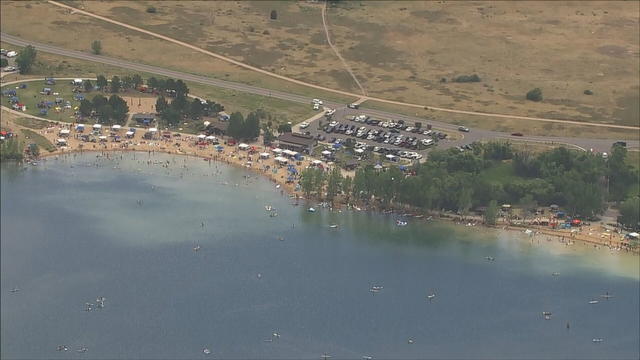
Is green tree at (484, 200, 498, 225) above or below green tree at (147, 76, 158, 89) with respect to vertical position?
below

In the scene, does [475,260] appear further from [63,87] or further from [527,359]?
[63,87]

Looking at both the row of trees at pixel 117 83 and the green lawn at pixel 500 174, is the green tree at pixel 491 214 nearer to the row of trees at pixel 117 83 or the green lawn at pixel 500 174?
the green lawn at pixel 500 174

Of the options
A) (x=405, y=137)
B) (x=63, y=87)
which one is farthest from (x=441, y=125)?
(x=63, y=87)

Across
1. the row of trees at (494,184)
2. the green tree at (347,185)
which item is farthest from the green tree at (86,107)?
the green tree at (347,185)

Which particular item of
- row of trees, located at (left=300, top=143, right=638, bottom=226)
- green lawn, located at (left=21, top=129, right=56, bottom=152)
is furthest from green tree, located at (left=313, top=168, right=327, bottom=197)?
green lawn, located at (left=21, top=129, right=56, bottom=152)

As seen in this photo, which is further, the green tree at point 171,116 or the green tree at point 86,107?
the green tree at point 86,107

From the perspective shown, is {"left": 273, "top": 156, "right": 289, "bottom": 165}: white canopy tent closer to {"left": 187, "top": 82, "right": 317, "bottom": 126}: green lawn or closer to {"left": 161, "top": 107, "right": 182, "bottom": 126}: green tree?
{"left": 187, "top": 82, "right": 317, "bottom": 126}: green lawn

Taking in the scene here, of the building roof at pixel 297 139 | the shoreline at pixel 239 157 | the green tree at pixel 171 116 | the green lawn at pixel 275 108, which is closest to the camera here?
the shoreline at pixel 239 157

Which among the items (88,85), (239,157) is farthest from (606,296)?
(88,85)
